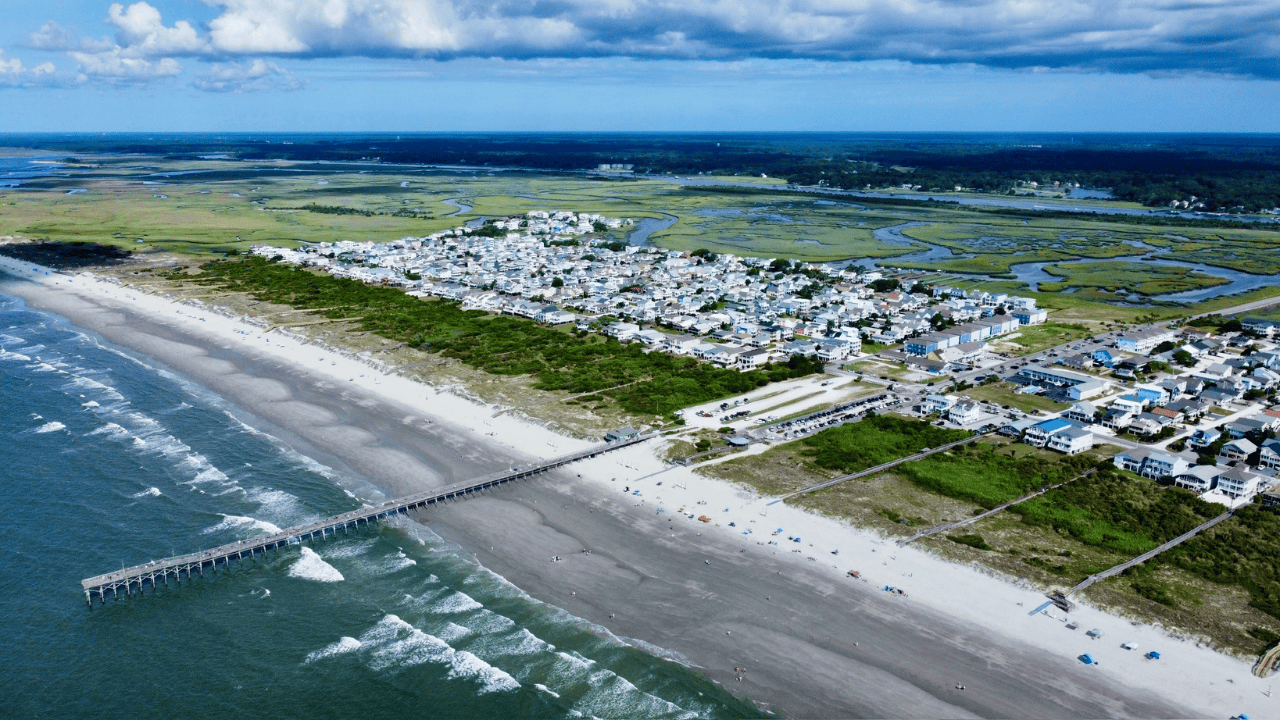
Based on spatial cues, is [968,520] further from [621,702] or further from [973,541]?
[621,702]

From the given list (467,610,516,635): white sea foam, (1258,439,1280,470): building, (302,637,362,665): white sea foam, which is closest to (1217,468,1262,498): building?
(1258,439,1280,470): building

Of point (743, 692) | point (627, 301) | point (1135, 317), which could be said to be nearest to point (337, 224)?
point (627, 301)

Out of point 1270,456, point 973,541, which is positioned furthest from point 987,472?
point 1270,456

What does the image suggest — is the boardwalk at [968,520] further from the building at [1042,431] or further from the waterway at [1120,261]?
the waterway at [1120,261]

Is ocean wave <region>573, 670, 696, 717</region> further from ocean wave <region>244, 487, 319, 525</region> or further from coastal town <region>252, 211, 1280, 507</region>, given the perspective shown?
coastal town <region>252, 211, 1280, 507</region>

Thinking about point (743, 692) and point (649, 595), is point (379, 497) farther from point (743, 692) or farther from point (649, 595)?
point (743, 692)

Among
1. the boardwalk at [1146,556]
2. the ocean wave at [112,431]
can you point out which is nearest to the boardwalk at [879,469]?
the boardwalk at [1146,556]
